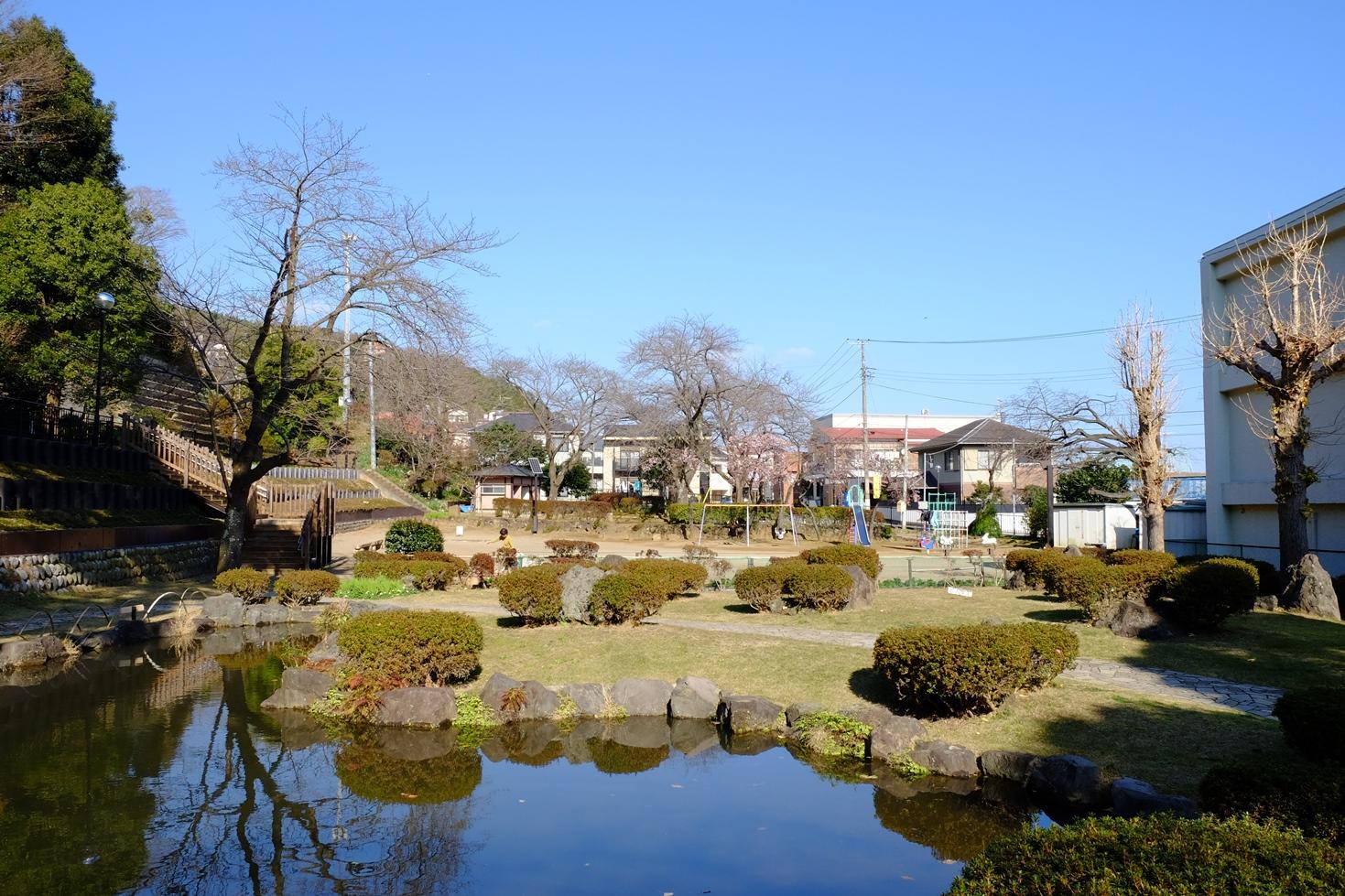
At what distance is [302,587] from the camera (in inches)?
731

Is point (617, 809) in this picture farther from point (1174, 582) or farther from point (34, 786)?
point (1174, 582)

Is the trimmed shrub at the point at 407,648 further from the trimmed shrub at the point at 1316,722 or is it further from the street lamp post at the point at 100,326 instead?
the street lamp post at the point at 100,326

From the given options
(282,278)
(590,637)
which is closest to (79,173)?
(282,278)

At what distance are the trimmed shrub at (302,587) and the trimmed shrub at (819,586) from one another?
9.02 meters

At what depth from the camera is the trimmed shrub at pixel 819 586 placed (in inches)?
622

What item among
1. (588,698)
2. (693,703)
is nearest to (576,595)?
(588,698)

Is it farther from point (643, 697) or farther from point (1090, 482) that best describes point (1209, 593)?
point (1090, 482)

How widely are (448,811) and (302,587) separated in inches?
466

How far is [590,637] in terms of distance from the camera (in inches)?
539

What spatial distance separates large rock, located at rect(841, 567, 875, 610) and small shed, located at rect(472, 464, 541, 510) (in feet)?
121

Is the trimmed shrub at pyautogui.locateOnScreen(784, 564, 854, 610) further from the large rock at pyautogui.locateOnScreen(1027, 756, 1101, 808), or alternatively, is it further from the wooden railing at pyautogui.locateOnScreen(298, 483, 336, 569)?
the wooden railing at pyautogui.locateOnScreen(298, 483, 336, 569)

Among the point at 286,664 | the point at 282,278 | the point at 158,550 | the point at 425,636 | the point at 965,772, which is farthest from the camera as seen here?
the point at 158,550

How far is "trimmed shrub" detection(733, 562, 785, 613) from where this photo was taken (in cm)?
1616

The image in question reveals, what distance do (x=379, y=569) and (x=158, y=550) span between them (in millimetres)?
5706
